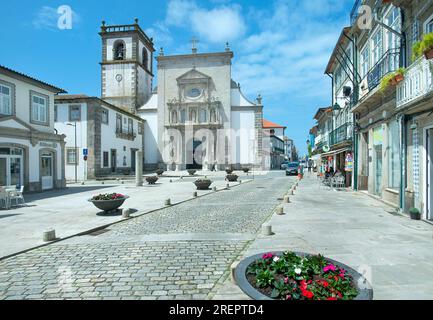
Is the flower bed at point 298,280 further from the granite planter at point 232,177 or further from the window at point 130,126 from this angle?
the window at point 130,126

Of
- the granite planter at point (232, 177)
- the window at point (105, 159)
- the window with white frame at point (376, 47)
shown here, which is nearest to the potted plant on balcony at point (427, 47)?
the window with white frame at point (376, 47)

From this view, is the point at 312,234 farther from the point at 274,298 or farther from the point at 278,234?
the point at 274,298

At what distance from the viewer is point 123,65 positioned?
4328 cm

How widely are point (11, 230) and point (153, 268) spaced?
568cm

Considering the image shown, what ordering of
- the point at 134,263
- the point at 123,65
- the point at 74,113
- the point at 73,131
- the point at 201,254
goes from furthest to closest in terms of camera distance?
the point at 123,65
the point at 73,131
the point at 74,113
the point at 201,254
the point at 134,263

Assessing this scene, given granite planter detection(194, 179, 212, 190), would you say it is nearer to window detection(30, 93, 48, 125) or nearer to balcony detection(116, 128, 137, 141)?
window detection(30, 93, 48, 125)

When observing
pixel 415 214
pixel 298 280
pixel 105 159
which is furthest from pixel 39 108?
pixel 415 214

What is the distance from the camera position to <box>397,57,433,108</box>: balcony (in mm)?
6834

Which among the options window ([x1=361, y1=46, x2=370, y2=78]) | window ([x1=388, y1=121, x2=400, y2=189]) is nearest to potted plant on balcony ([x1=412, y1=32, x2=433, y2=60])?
window ([x1=388, y1=121, x2=400, y2=189])

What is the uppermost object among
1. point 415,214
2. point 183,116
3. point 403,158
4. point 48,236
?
point 183,116

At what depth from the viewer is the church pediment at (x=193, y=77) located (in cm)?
4412

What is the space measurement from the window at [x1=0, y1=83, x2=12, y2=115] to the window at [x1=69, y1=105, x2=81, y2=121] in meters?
14.0

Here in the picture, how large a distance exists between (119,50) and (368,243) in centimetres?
4671

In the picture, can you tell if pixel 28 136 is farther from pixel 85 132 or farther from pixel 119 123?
pixel 119 123
